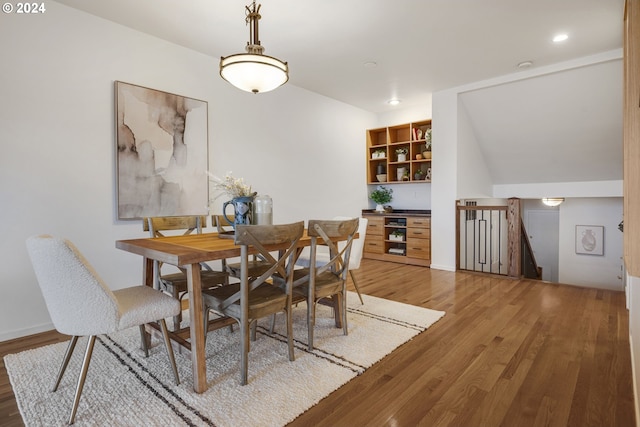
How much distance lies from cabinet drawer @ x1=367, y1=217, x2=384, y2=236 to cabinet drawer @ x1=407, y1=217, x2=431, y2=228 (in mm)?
485

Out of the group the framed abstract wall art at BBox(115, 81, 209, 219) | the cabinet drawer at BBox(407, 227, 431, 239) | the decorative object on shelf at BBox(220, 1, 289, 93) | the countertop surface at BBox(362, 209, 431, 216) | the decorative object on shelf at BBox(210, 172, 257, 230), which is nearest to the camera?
the decorative object on shelf at BBox(220, 1, 289, 93)

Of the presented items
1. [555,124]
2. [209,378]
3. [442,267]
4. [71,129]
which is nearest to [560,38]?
[555,124]

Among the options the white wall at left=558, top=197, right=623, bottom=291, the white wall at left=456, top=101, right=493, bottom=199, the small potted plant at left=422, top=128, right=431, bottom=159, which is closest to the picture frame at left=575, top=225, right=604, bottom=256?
the white wall at left=558, top=197, right=623, bottom=291

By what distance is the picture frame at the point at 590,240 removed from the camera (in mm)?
6137

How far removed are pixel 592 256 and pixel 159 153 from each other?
7.57 meters

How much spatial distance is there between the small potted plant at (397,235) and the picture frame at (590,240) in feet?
12.1

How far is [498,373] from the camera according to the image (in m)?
1.97

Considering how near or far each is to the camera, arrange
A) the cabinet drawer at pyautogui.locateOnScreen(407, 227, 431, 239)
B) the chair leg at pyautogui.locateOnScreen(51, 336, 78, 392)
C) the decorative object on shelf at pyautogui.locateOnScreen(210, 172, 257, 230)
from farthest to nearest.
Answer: the cabinet drawer at pyautogui.locateOnScreen(407, 227, 431, 239), the decorative object on shelf at pyautogui.locateOnScreen(210, 172, 257, 230), the chair leg at pyautogui.locateOnScreen(51, 336, 78, 392)

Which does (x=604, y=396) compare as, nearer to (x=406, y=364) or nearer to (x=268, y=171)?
(x=406, y=364)

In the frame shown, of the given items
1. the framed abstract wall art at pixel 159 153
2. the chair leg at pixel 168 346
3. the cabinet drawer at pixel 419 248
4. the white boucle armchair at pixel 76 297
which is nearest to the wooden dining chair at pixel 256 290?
the chair leg at pixel 168 346

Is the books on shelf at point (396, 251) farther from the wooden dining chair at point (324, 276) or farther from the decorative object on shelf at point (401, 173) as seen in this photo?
the wooden dining chair at point (324, 276)

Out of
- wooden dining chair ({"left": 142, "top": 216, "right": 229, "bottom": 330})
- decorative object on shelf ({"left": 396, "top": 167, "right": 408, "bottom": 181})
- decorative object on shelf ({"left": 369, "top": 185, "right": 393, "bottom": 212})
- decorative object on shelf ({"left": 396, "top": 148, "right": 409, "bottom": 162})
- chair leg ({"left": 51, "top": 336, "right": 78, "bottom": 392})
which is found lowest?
chair leg ({"left": 51, "top": 336, "right": 78, "bottom": 392})

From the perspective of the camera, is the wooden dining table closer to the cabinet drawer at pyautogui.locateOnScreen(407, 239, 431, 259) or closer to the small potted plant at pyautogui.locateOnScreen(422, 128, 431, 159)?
the cabinet drawer at pyautogui.locateOnScreen(407, 239, 431, 259)

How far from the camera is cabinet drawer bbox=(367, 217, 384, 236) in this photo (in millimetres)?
5680
